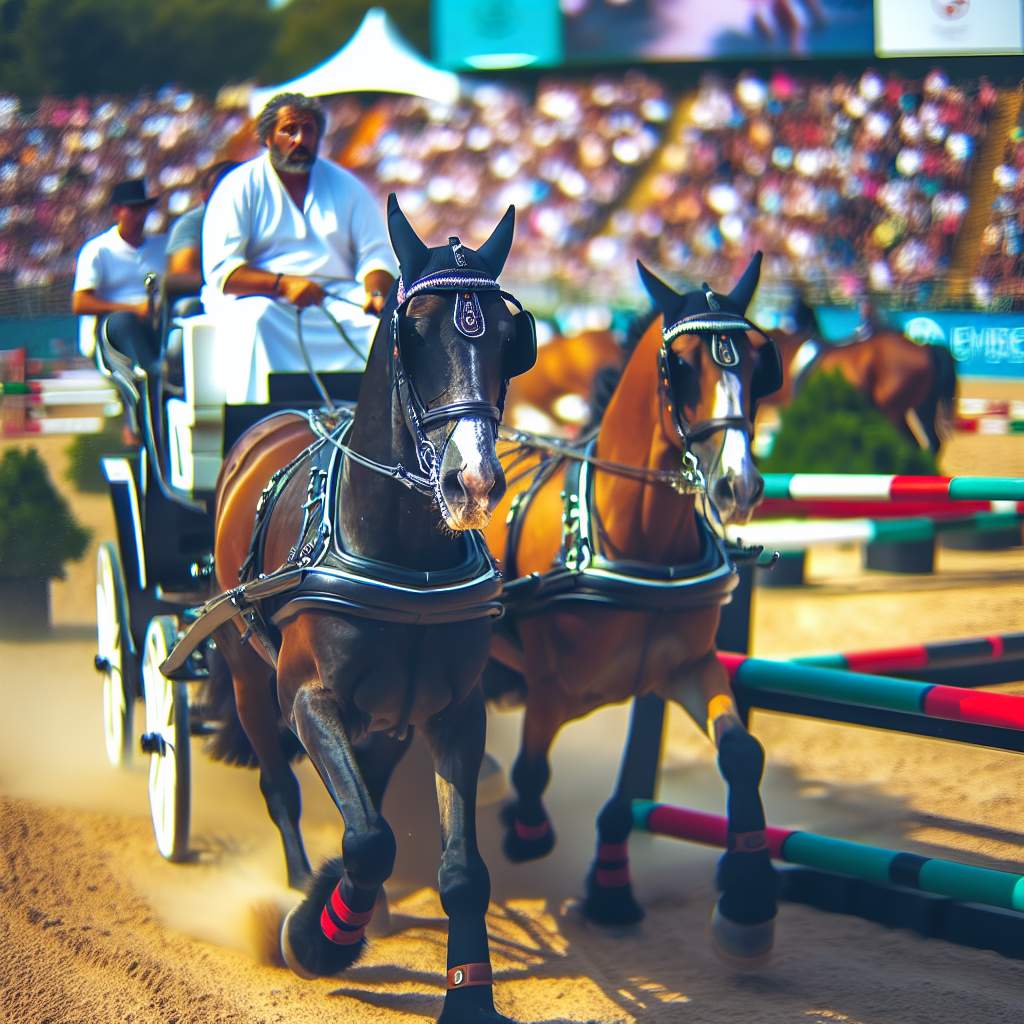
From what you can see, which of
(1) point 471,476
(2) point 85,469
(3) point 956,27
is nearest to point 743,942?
(1) point 471,476

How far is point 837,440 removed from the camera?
363 inches

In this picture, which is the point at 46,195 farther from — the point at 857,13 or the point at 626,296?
the point at 857,13

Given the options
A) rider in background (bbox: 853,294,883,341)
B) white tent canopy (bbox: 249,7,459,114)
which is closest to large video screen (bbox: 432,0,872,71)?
white tent canopy (bbox: 249,7,459,114)

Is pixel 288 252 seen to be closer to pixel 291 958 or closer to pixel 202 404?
pixel 202 404

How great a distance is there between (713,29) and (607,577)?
862 inches

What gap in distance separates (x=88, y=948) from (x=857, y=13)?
21880 millimetres

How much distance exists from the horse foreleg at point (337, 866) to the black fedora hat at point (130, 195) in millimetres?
3369

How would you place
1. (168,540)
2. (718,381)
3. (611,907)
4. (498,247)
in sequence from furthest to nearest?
1. (168,540)
2. (611,907)
3. (718,381)
4. (498,247)

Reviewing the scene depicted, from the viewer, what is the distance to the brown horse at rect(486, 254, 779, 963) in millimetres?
3559

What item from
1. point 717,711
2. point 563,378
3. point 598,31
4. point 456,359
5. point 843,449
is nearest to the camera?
point 456,359

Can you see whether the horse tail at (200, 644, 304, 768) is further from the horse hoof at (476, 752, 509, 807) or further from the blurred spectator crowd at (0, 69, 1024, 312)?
the blurred spectator crowd at (0, 69, 1024, 312)

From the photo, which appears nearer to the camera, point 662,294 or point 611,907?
point 662,294

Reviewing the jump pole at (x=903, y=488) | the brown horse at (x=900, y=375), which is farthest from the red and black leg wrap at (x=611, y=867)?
the brown horse at (x=900, y=375)

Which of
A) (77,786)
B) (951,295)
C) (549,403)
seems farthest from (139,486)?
(951,295)
